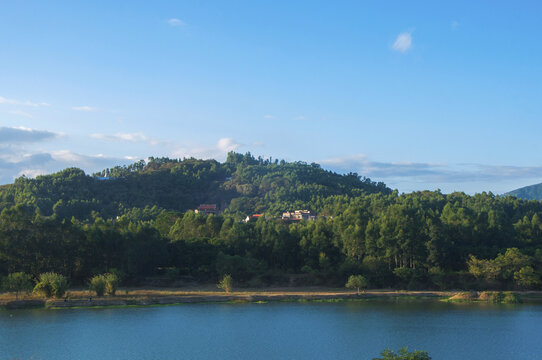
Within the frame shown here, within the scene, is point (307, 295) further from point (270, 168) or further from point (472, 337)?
point (270, 168)

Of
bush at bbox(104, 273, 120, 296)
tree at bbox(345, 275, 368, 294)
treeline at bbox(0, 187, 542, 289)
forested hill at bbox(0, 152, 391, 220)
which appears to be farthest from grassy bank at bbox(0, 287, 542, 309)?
forested hill at bbox(0, 152, 391, 220)

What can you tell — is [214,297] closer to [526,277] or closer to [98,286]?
[98,286]

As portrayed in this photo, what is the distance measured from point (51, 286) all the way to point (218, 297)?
13.0 m

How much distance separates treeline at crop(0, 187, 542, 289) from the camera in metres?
48.6

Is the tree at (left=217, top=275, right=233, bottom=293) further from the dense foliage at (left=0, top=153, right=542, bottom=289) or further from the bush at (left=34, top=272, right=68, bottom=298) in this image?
the bush at (left=34, top=272, right=68, bottom=298)

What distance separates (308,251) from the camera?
5778cm

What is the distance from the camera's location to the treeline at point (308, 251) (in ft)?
159

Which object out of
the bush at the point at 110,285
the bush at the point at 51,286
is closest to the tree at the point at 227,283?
the bush at the point at 110,285

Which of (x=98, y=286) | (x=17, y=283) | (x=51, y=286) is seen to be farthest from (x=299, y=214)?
(x=17, y=283)

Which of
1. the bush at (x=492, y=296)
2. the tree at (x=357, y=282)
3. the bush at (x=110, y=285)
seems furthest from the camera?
the tree at (x=357, y=282)

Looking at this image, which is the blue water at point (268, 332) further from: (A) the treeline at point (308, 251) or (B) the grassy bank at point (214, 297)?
(A) the treeline at point (308, 251)

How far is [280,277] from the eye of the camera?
54156mm

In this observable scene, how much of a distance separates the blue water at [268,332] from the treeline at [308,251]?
403 inches

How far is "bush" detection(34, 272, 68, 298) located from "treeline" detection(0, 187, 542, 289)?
23.9 ft
